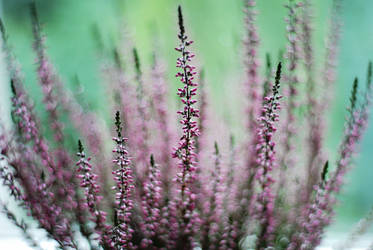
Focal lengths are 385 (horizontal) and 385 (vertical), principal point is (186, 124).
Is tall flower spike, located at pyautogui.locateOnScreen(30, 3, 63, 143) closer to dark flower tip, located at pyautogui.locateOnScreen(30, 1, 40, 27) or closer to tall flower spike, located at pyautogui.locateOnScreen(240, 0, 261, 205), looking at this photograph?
dark flower tip, located at pyautogui.locateOnScreen(30, 1, 40, 27)

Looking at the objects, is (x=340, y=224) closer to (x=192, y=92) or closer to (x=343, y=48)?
(x=343, y=48)

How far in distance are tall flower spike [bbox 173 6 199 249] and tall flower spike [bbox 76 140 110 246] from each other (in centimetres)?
11

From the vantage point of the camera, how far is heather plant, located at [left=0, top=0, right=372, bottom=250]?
59 cm

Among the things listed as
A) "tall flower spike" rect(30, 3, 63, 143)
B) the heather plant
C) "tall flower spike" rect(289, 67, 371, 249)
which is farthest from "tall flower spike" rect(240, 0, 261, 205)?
"tall flower spike" rect(30, 3, 63, 143)

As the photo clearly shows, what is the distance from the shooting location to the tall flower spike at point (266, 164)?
484 mm

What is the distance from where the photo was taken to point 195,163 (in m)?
0.54

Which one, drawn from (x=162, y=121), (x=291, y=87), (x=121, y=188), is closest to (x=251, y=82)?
(x=291, y=87)

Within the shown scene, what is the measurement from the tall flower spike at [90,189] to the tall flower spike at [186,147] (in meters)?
0.11

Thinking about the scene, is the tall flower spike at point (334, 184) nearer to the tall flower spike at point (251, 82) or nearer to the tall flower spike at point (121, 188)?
the tall flower spike at point (251, 82)

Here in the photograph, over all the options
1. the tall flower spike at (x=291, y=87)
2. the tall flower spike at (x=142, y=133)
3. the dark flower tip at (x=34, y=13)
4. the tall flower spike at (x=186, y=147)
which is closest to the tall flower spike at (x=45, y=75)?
the dark flower tip at (x=34, y=13)

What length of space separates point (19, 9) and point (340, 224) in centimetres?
118

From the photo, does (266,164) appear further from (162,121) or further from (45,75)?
(45,75)

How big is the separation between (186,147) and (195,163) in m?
0.07

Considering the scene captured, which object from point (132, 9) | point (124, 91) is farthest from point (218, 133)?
point (132, 9)
